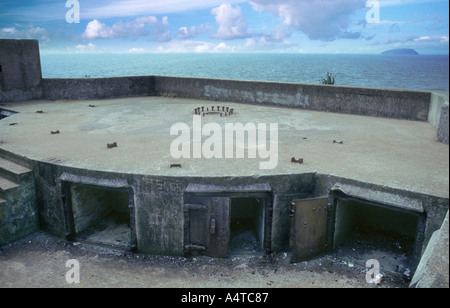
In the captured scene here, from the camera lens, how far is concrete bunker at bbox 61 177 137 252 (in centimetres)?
765

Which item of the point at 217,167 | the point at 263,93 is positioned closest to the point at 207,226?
the point at 217,167

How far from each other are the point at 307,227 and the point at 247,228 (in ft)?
7.07

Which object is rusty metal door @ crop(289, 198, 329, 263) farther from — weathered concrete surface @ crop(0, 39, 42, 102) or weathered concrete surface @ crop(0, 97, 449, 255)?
weathered concrete surface @ crop(0, 39, 42, 102)

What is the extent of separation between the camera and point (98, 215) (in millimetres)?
9203

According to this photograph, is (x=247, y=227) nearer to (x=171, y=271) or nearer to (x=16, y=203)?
(x=171, y=271)

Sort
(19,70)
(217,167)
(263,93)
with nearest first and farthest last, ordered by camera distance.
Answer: (217,167)
(263,93)
(19,70)

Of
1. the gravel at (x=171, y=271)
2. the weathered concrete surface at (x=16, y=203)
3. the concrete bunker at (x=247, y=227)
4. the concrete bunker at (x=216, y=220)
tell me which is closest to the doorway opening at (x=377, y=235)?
the gravel at (x=171, y=271)

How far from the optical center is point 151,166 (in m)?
7.48

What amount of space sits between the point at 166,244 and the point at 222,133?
3.69m

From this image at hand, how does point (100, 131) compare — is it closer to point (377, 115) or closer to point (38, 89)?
point (38, 89)

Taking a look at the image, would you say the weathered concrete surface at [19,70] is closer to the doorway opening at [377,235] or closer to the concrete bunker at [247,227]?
the concrete bunker at [247,227]
